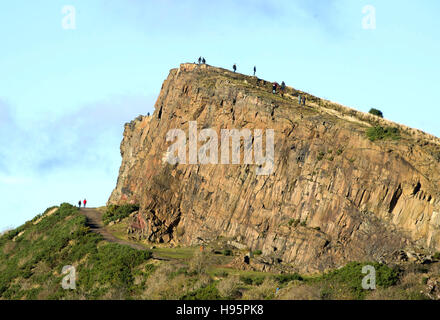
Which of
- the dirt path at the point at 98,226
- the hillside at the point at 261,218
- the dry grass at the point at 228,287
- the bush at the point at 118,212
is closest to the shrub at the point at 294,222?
the hillside at the point at 261,218

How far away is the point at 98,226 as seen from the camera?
84000mm

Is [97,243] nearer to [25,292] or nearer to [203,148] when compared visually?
[25,292]

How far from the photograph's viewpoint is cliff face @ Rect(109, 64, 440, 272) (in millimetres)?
60562

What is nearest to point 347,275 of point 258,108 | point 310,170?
point 310,170

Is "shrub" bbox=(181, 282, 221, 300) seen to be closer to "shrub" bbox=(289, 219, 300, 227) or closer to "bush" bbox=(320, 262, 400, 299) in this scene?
"bush" bbox=(320, 262, 400, 299)

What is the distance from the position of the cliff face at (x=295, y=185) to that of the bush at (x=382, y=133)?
840 millimetres

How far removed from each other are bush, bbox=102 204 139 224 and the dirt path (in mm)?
1018

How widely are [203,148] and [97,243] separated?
15482 mm

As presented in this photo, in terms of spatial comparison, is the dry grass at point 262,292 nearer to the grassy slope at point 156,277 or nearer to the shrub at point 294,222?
the grassy slope at point 156,277

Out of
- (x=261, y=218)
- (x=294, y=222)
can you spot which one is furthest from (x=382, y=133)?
(x=261, y=218)

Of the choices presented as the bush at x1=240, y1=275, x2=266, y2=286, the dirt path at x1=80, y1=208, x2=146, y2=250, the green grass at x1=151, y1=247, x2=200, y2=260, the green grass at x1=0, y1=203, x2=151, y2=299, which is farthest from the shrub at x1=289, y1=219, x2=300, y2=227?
the dirt path at x1=80, y1=208, x2=146, y2=250

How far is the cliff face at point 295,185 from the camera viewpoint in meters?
60.6

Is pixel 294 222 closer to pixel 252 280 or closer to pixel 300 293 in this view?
pixel 252 280

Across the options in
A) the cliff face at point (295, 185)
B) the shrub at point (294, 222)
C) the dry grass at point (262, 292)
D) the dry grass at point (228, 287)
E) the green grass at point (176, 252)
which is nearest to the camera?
the dry grass at point (262, 292)
